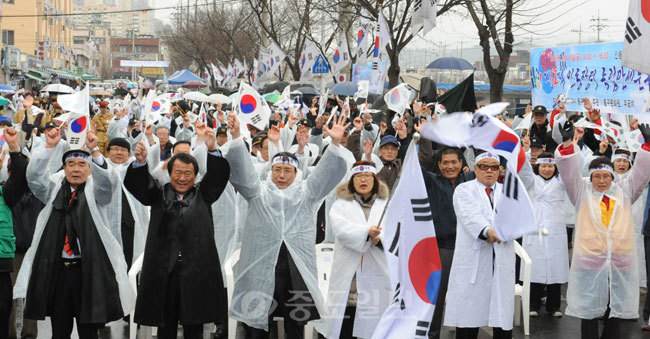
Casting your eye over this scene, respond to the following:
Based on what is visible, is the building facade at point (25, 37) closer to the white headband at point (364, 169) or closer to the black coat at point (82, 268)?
the black coat at point (82, 268)

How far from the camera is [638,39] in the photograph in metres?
6.54

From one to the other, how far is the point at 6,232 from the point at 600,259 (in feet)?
15.7

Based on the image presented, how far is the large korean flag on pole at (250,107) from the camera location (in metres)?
7.11

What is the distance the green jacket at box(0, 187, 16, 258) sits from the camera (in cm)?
623

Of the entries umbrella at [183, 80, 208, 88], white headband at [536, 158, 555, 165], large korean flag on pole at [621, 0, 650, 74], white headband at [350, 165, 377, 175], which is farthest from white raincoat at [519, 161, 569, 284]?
umbrella at [183, 80, 208, 88]

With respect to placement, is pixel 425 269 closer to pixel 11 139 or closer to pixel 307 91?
pixel 11 139

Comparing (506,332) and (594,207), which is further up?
(594,207)

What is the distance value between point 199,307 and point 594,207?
3398mm

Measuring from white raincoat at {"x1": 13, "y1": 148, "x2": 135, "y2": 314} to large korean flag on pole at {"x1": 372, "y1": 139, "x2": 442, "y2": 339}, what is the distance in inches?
75.3

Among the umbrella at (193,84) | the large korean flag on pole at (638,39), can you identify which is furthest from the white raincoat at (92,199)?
the umbrella at (193,84)

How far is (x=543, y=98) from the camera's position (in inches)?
606

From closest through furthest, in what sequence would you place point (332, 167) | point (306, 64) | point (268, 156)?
point (332, 167) → point (268, 156) → point (306, 64)

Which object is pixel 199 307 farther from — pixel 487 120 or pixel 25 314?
pixel 487 120

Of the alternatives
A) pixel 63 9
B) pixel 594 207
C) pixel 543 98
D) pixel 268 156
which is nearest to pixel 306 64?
pixel 543 98
